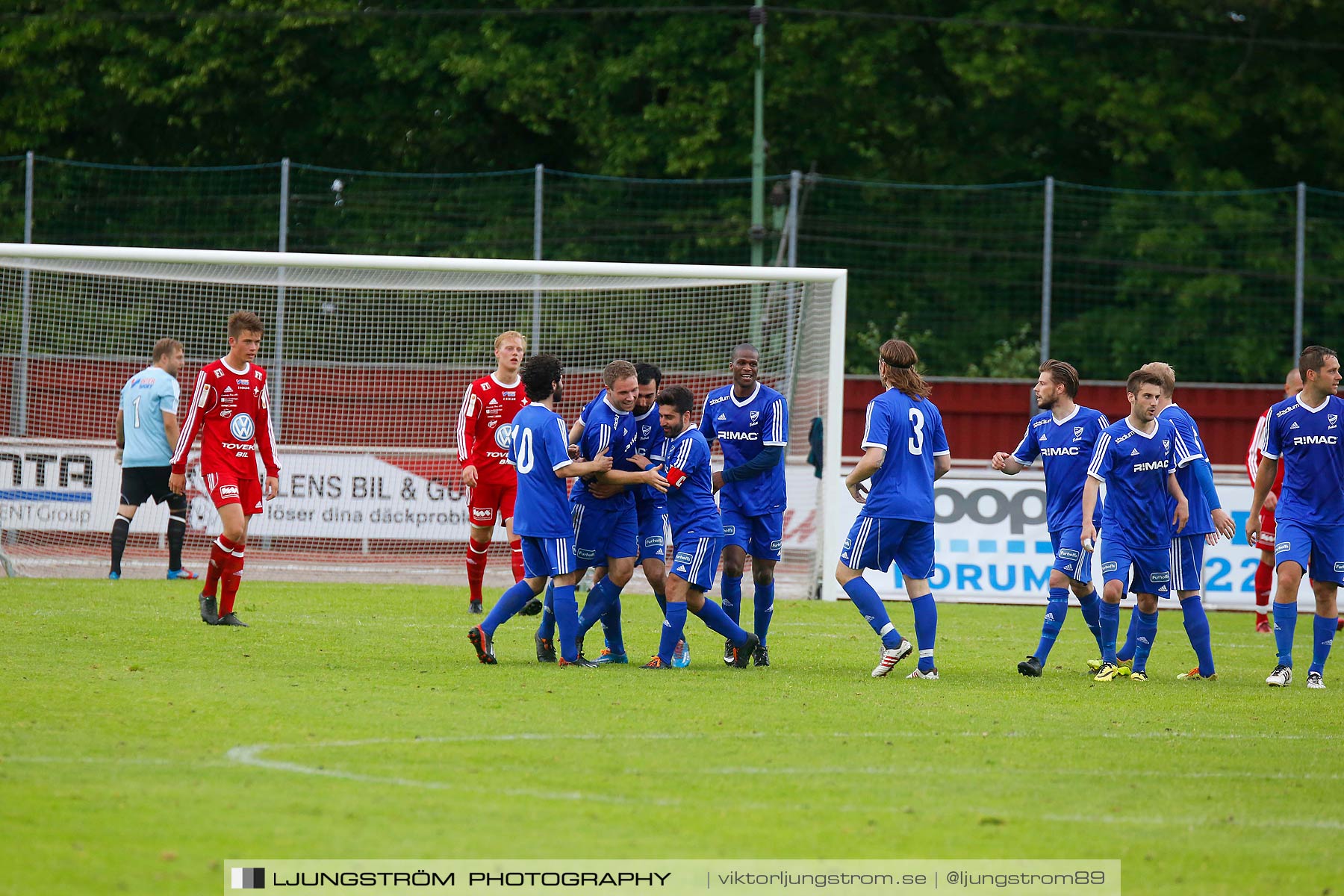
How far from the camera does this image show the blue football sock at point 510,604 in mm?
9086

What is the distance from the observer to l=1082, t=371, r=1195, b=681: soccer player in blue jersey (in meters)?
9.59

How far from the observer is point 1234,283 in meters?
23.8


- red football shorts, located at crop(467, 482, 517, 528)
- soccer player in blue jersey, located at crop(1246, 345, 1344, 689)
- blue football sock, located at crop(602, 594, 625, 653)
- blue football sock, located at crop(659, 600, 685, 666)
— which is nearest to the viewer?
blue football sock, located at crop(659, 600, 685, 666)

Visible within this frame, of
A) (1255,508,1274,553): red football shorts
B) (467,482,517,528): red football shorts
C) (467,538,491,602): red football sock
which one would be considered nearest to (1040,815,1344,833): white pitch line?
(467,482,517,528): red football shorts

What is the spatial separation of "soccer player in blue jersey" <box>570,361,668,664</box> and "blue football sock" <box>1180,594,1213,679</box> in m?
3.53

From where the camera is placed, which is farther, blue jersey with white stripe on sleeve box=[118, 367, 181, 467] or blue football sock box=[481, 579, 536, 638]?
blue jersey with white stripe on sleeve box=[118, 367, 181, 467]

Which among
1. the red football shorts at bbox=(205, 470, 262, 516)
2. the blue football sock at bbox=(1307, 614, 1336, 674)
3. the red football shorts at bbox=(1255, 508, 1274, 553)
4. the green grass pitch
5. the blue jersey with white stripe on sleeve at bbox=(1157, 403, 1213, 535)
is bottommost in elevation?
the green grass pitch

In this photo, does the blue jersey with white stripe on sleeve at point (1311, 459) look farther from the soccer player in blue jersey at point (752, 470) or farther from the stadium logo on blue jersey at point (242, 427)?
the stadium logo on blue jersey at point (242, 427)

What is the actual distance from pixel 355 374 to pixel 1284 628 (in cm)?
985

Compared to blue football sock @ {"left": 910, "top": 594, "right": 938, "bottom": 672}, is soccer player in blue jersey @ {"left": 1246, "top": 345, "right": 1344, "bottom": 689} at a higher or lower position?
higher

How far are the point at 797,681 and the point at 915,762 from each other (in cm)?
256

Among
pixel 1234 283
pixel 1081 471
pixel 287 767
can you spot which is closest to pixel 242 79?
pixel 1234 283

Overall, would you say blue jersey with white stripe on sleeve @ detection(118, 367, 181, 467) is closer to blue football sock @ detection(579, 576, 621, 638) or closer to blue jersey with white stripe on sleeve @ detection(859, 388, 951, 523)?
blue football sock @ detection(579, 576, 621, 638)

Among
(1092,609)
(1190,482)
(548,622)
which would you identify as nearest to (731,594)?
(548,622)
